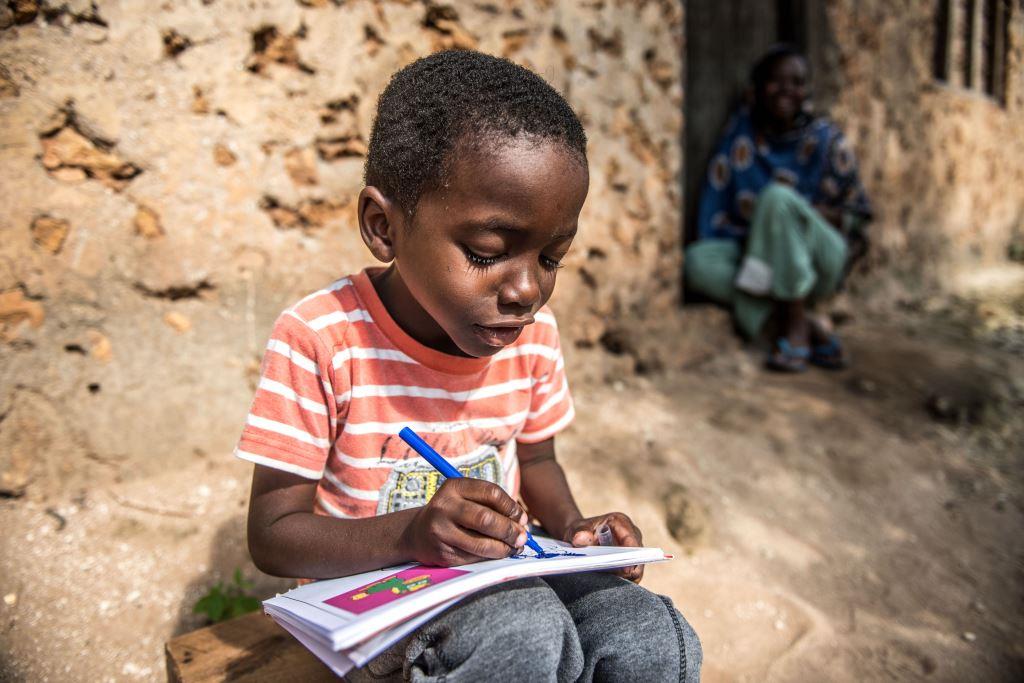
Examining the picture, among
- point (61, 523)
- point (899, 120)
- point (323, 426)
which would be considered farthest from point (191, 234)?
point (899, 120)

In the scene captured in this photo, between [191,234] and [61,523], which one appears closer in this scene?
[61,523]

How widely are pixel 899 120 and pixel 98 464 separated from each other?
5.02m

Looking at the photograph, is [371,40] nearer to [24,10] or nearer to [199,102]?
[199,102]

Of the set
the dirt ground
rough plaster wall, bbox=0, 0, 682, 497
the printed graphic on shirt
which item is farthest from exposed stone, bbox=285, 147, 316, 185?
the printed graphic on shirt

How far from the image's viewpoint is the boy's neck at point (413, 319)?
47.9 inches

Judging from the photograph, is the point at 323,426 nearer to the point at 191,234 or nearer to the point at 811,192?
the point at 191,234

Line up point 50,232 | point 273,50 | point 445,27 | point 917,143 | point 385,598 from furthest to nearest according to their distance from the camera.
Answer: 1. point 917,143
2. point 445,27
3. point 273,50
4. point 50,232
5. point 385,598

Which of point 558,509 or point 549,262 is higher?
point 549,262

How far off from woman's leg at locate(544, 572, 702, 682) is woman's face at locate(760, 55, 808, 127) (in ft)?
10.5

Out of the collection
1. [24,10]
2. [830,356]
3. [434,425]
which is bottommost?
[830,356]

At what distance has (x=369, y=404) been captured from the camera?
45.3 inches

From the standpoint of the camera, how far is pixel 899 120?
15.3 feet

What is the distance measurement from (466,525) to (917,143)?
5.21 meters

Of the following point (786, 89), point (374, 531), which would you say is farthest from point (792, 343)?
point (374, 531)
